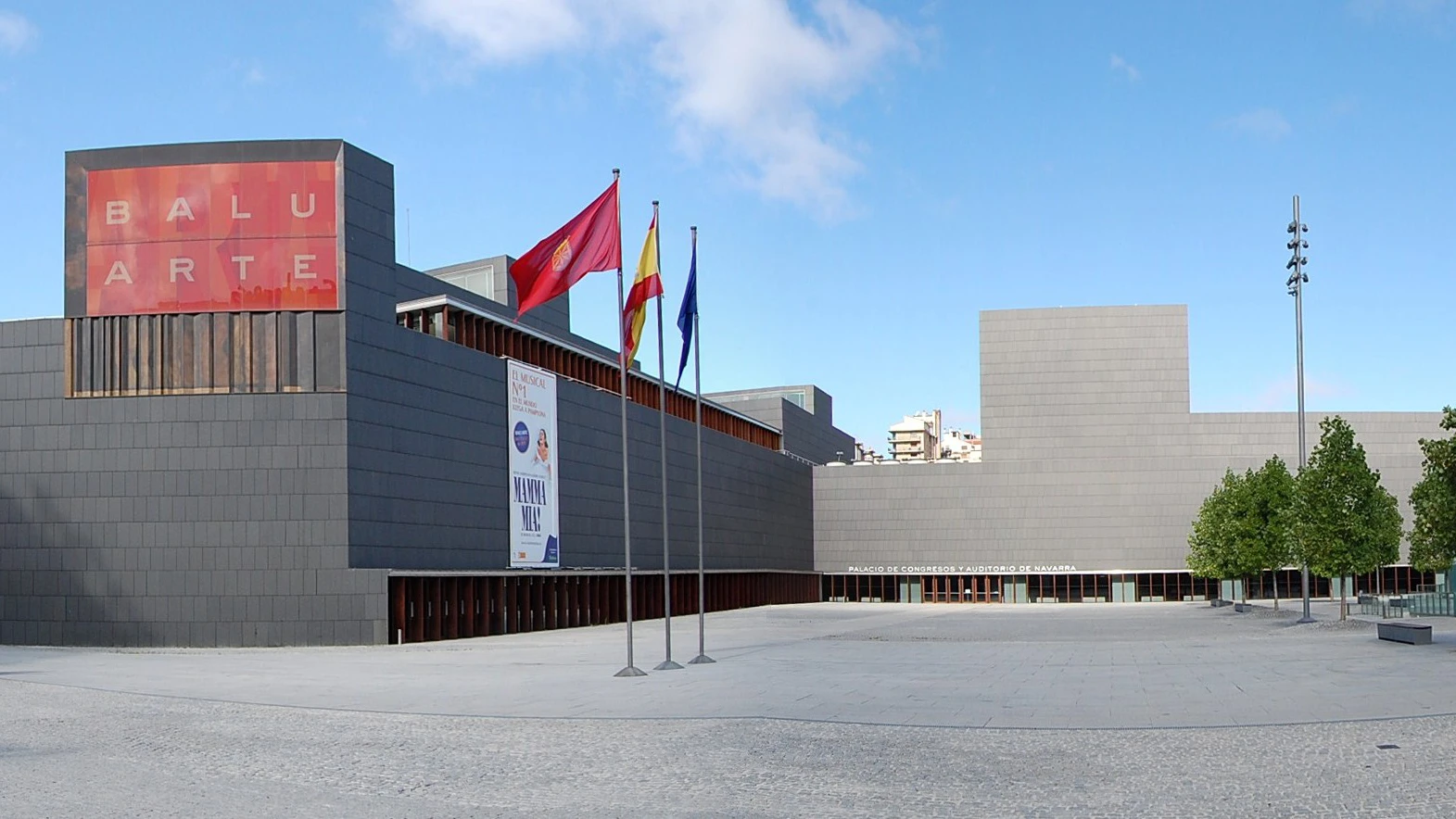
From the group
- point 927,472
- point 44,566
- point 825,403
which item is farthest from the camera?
point 825,403

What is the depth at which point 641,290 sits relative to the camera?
28.6 m

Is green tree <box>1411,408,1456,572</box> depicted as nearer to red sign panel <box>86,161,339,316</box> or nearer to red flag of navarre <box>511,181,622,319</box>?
red flag of navarre <box>511,181,622,319</box>

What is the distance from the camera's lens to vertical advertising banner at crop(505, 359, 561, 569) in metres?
51.4

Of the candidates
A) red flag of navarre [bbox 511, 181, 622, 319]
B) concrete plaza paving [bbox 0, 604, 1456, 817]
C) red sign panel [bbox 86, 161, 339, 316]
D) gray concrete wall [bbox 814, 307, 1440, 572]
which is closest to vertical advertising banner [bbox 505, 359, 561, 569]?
red sign panel [bbox 86, 161, 339, 316]

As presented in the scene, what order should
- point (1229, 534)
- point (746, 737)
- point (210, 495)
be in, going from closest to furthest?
1. point (746, 737)
2. point (210, 495)
3. point (1229, 534)

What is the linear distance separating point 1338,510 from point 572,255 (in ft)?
102

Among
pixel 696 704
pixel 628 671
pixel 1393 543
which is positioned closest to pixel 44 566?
pixel 628 671

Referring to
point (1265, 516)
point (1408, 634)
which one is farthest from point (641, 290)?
point (1265, 516)

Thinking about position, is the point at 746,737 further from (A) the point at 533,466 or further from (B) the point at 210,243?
(A) the point at 533,466

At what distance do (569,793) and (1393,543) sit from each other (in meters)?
49.8

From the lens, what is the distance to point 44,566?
40969mm

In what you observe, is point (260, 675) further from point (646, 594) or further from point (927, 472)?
point (927, 472)

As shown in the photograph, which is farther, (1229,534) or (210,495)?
(1229,534)

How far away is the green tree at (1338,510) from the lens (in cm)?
4597
